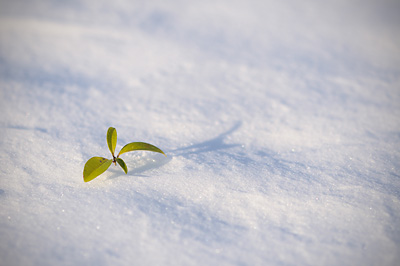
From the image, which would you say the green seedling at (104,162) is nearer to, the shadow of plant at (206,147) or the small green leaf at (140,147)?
the small green leaf at (140,147)

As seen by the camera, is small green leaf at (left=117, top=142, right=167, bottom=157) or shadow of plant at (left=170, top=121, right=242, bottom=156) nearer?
small green leaf at (left=117, top=142, right=167, bottom=157)

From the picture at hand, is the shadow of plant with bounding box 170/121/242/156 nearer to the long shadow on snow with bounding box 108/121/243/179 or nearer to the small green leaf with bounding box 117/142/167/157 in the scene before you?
the long shadow on snow with bounding box 108/121/243/179

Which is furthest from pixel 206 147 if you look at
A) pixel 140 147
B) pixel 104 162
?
pixel 104 162

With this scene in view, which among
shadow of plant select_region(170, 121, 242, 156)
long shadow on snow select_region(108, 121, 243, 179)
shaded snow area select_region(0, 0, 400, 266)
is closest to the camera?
shaded snow area select_region(0, 0, 400, 266)

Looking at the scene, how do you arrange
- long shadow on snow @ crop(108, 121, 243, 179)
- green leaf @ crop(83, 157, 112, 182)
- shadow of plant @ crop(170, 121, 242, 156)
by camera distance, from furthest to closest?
shadow of plant @ crop(170, 121, 242, 156) < long shadow on snow @ crop(108, 121, 243, 179) < green leaf @ crop(83, 157, 112, 182)

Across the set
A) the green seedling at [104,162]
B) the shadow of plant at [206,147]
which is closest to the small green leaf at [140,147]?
the green seedling at [104,162]

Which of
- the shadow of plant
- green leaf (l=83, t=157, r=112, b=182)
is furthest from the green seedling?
the shadow of plant

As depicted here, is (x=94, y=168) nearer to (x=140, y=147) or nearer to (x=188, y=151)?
(x=140, y=147)
